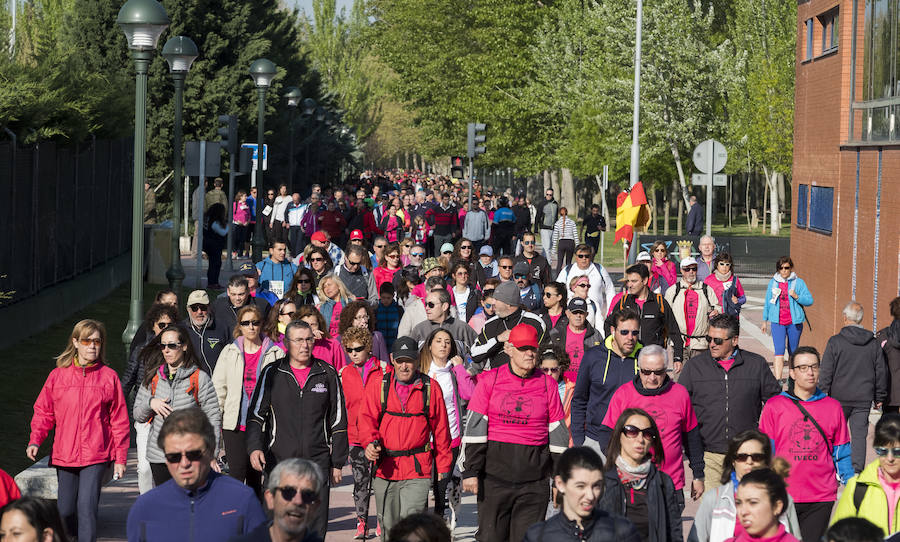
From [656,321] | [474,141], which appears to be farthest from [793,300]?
[474,141]

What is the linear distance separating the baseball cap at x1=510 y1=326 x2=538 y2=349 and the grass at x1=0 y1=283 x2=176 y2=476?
5.39 metres

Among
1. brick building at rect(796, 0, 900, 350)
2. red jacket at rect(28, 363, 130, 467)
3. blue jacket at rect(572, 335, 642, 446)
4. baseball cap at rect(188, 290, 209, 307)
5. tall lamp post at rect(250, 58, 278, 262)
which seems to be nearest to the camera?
red jacket at rect(28, 363, 130, 467)

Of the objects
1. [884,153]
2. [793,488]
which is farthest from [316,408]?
[884,153]

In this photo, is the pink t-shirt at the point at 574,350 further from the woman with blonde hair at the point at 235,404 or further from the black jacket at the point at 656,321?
the woman with blonde hair at the point at 235,404

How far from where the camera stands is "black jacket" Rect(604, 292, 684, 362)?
1441 cm

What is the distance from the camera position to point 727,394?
9.95 meters

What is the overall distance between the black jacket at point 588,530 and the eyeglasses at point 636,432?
4.03ft

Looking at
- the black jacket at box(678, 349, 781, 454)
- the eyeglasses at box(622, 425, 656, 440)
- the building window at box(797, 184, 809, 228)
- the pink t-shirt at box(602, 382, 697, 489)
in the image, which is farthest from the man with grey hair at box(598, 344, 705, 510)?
the building window at box(797, 184, 809, 228)

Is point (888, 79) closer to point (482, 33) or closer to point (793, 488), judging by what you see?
point (793, 488)

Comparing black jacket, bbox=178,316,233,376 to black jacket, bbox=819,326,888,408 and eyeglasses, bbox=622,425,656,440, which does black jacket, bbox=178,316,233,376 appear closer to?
eyeglasses, bbox=622,425,656,440

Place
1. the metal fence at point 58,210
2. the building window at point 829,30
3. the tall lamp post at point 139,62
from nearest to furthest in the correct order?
the tall lamp post at point 139,62, the metal fence at point 58,210, the building window at point 829,30

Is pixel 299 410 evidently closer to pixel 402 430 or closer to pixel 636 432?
pixel 402 430

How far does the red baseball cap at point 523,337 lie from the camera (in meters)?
9.09

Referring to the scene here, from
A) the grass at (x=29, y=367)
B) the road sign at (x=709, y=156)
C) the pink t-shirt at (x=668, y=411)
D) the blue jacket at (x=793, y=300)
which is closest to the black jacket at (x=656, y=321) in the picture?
the blue jacket at (x=793, y=300)
